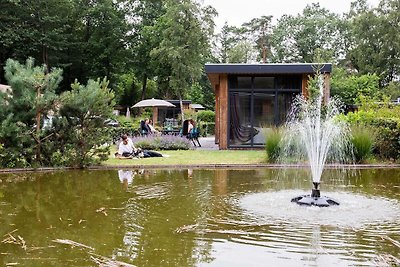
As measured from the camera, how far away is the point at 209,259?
5.05 metres

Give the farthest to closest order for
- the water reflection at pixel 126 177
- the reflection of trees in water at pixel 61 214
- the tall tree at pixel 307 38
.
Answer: the tall tree at pixel 307 38
the water reflection at pixel 126 177
the reflection of trees in water at pixel 61 214

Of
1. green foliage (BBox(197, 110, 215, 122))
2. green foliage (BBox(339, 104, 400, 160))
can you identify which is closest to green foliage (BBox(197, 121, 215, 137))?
green foliage (BBox(197, 110, 215, 122))

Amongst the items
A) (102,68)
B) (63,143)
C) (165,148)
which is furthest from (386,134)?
(102,68)

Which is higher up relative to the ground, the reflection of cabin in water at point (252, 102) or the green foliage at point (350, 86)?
the green foliage at point (350, 86)

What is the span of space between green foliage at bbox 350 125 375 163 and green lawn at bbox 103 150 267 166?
110 inches

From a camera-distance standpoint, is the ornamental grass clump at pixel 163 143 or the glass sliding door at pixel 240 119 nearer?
the glass sliding door at pixel 240 119

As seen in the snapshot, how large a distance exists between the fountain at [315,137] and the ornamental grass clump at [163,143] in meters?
4.41

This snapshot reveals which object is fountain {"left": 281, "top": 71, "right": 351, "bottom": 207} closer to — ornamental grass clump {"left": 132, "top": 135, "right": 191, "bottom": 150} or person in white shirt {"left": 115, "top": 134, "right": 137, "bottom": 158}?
ornamental grass clump {"left": 132, "top": 135, "right": 191, "bottom": 150}

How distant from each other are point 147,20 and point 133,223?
1559 inches

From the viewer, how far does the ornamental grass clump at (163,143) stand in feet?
63.4

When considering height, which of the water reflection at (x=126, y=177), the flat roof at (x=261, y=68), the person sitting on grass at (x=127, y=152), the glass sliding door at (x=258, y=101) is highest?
the flat roof at (x=261, y=68)

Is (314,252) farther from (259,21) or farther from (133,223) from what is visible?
(259,21)

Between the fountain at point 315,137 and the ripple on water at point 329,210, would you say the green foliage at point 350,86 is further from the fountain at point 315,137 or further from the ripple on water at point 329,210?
the ripple on water at point 329,210

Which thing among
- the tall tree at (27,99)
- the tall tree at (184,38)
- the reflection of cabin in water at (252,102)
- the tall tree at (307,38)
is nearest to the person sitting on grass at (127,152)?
the tall tree at (27,99)
